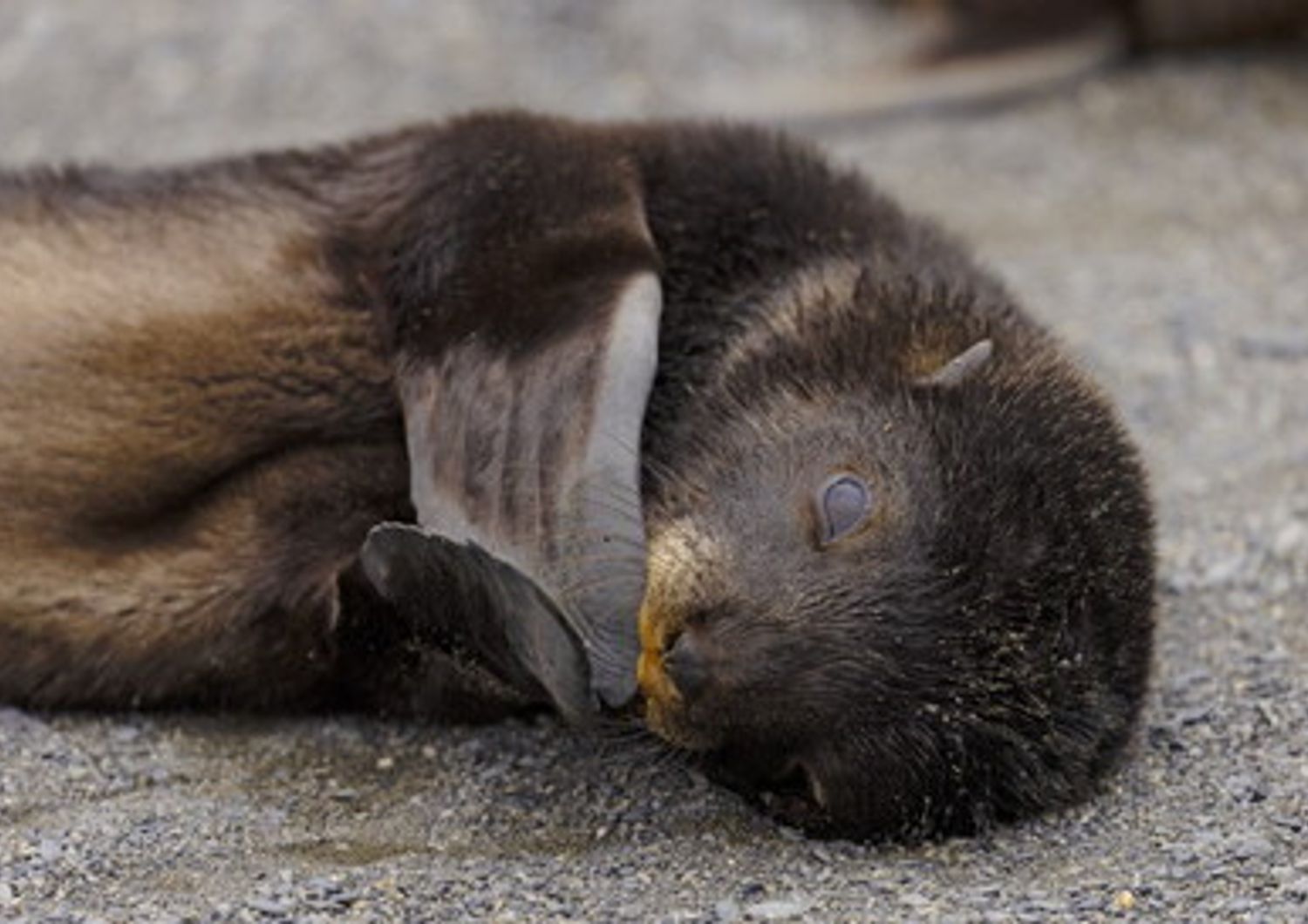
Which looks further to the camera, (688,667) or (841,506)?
(841,506)

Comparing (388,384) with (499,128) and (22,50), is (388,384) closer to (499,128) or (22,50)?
(499,128)

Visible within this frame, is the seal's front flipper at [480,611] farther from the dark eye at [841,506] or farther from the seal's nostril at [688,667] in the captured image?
the dark eye at [841,506]

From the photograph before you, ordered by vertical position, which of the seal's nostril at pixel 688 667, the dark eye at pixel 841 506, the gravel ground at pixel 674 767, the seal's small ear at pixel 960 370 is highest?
the seal's small ear at pixel 960 370

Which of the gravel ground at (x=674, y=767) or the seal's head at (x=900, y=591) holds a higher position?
the seal's head at (x=900, y=591)

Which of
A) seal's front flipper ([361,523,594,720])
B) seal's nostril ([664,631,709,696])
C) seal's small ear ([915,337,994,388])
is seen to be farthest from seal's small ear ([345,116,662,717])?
seal's small ear ([915,337,994,388])

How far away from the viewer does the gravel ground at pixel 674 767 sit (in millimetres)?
5344

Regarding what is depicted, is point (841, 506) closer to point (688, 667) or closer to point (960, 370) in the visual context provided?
point (960, 370)

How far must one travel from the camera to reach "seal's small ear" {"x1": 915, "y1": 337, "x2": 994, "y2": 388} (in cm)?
592

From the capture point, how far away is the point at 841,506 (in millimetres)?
5684

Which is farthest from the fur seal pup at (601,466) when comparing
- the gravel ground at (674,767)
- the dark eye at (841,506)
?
the gravel ground at (674,767)

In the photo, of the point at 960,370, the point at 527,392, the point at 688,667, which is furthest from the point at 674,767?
the point at 960,370

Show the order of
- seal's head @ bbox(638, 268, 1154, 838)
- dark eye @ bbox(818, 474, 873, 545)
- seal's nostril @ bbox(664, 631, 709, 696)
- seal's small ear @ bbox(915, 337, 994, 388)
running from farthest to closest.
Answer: seal's small ear @ bbox(915, 337, 994, 388) → dark eye @ bbox(818, 474, 873, 545) → seal's head @ bbox(638, 268, 1154, 838) → seal's nostril @ bbox(664, 631, 709, 696)

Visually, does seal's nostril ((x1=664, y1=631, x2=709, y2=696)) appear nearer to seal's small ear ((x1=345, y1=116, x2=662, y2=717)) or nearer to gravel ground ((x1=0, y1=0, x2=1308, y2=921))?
seal's small ear ((x1=345, y1=116, x2=662, y2=717))

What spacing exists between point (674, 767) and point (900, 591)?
2.62 ft
